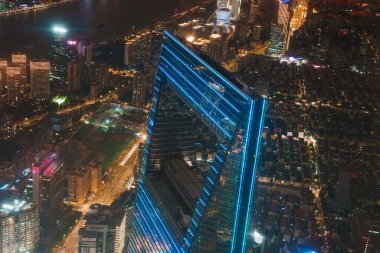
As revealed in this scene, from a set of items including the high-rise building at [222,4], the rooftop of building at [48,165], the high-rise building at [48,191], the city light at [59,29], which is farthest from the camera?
the high-rise building at [222,4]

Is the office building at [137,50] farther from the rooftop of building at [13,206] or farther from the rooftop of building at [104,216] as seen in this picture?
the rooftop of building at [104,216]

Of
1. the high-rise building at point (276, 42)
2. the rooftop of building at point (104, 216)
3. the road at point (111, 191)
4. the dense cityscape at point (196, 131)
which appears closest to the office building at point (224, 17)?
the dense cityscape at point (196, 131)

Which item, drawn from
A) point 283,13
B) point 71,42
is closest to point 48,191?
point 71,42

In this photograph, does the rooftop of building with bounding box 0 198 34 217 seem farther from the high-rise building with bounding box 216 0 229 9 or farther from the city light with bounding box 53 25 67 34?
the high-rise building with bounding box 216 0 229 9

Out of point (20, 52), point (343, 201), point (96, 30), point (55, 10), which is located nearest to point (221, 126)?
point (343, 201)

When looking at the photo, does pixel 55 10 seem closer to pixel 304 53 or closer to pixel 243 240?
pixel 304 53

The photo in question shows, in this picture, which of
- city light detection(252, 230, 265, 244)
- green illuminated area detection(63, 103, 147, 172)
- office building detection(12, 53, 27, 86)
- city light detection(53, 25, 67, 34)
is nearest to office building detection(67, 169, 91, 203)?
green illuminated area detection(63, 103, 147, 172)

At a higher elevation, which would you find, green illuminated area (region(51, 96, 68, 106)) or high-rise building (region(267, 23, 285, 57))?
high-rise building (region(267, 23, 285, 57))
